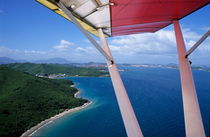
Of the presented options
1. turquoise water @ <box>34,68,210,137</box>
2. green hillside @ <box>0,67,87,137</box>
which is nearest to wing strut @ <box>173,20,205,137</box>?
turquoise water @ <box>34,68,210,137</box>

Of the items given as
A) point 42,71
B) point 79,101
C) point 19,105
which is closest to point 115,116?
point 79,101

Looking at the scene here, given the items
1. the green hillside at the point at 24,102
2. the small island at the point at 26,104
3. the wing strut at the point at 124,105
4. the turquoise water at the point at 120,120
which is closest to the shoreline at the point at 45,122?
the small island at the point at 26,104

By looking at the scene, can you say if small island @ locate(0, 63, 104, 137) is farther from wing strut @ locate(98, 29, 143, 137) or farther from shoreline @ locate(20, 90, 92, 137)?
wing strut @ locate(98, 29, 143, 137)

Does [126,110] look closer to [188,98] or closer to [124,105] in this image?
[124,105]

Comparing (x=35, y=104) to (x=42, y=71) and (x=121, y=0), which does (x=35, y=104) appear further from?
(x=42, y=71)

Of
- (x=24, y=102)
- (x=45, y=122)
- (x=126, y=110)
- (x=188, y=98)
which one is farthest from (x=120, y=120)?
(x=126, y=110)

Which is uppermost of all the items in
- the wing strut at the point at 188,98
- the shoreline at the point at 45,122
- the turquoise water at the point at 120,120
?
the wing strut at the point at 188,98

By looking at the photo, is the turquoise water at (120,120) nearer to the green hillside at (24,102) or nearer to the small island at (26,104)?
the small island at (26,104)
